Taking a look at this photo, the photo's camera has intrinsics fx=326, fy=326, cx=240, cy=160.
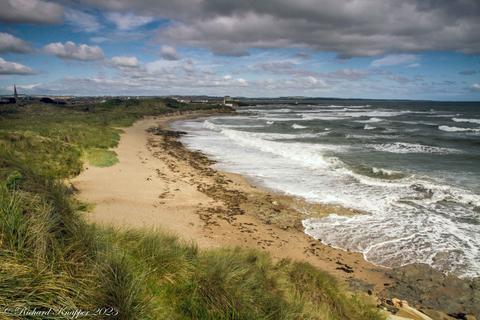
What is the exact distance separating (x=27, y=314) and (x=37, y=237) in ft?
3.58

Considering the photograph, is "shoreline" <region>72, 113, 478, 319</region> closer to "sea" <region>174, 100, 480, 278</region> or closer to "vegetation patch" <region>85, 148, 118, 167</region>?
"sea" <region>174, 100, 480, 278</region>

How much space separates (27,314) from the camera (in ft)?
9.45

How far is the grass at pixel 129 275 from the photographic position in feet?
11.2

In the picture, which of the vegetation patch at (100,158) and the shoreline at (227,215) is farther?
the vegetation patch at (100,158)

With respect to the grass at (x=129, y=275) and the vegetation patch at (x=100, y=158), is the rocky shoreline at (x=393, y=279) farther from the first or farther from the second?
the vegetation patch at (x=100, y=158)

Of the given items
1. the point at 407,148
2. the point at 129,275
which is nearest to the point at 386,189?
the point at 129,275

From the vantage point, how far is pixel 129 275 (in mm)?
4148

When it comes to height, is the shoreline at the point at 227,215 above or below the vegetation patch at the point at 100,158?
below

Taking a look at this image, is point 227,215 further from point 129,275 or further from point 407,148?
point 407,148

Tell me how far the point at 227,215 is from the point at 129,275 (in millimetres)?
9493

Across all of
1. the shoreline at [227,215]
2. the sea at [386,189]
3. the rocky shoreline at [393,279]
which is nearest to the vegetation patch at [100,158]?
the shoreline at [227,215]

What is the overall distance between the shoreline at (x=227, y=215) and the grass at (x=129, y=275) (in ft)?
6.89

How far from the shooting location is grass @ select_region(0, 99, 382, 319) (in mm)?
3400

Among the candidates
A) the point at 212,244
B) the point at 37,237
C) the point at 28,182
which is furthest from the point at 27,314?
the point at 212,244
